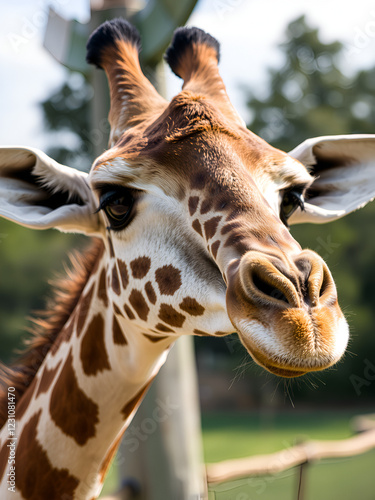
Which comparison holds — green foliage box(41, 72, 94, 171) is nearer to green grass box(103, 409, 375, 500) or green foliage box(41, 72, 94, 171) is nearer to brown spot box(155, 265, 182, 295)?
green grass box(103, 409, 375, 500)

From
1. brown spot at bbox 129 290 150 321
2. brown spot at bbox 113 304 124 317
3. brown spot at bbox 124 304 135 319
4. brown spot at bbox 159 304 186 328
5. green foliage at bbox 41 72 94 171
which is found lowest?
green foliage at bbox 41 72 94 171

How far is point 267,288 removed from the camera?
1.48 meters

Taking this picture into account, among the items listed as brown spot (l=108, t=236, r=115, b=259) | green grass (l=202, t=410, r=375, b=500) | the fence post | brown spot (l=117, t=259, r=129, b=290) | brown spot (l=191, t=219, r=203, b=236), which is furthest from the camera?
green grass (l=202, t=410, r=375, b=500)

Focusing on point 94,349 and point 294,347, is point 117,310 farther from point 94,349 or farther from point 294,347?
point 294,347

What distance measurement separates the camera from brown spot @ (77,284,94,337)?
7.86ft

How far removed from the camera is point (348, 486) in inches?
498

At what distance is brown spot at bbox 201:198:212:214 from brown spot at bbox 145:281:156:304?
Answer: 0.38m

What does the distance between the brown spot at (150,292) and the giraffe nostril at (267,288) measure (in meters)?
0.61

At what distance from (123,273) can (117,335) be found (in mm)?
309

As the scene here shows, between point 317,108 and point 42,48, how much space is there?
848 inches

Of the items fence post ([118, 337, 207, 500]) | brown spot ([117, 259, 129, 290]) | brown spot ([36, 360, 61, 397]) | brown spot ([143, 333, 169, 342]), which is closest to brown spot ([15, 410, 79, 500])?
brown spot ([36, 360, 61, 397])

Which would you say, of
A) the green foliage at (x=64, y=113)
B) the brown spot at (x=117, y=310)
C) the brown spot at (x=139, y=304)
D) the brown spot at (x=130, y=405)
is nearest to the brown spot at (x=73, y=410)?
the brown spot at (x=130, y=405)

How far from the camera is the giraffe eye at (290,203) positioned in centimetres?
207

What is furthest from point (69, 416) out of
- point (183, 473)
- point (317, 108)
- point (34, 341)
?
point (317, 108)
